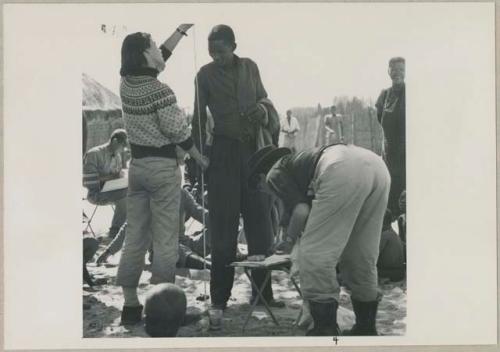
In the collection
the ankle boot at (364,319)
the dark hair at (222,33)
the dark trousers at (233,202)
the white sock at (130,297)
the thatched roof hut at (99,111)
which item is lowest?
the ankle boot at (364,319)

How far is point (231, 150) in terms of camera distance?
212 inches

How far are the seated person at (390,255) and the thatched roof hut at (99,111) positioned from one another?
79.1 inches

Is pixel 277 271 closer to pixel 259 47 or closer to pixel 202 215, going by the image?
pixel 202 215

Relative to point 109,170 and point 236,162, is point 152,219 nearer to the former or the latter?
point 109,170

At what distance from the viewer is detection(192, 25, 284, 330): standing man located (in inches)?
209

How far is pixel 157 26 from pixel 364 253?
2.15 meters

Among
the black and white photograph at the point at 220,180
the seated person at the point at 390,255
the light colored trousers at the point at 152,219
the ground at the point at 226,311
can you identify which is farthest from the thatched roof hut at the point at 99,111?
the seated person at the point at 390,255

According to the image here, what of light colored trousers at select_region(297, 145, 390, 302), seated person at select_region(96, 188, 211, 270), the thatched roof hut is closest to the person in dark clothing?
light colored trousers at select_region(297, 145, 390, 302)

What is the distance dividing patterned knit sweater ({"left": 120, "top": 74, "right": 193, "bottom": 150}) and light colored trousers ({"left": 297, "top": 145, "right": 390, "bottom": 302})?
1.08 m

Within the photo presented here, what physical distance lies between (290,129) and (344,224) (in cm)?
86

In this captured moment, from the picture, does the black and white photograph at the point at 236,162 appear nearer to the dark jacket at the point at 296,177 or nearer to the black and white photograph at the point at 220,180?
the black and white photograph at the point at 220,180

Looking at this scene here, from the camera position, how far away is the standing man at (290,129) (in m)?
5.27

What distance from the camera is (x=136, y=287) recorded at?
5207mm

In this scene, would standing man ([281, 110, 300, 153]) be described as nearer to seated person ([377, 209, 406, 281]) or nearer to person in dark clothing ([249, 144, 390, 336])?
person in dark clothing ([249, 144, 390, 336])
